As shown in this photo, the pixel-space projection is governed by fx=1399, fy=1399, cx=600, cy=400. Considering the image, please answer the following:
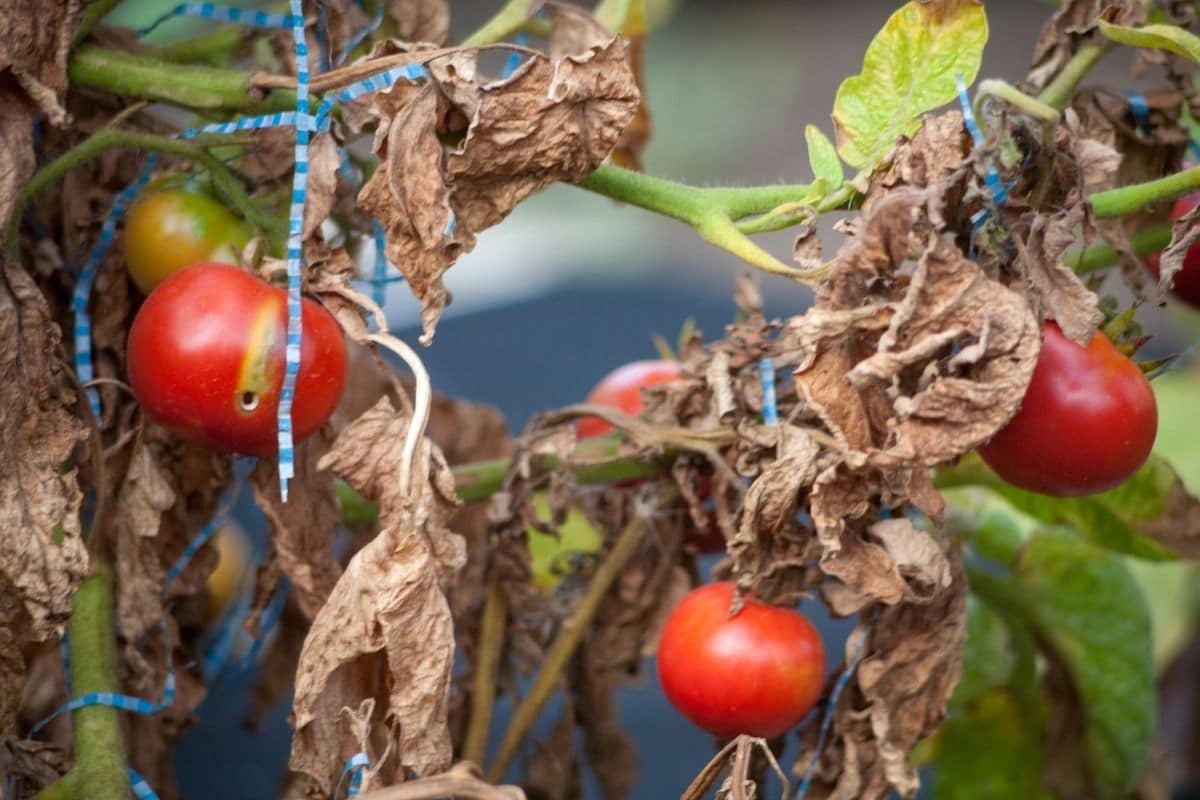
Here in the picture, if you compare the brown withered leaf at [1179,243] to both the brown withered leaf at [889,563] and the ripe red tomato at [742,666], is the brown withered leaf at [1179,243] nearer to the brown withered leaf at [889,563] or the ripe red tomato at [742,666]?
the brown withered leaf at [889,563]

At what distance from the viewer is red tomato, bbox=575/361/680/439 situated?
1.08 meters

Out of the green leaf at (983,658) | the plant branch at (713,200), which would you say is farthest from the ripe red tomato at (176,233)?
the green leaf at (983,658)

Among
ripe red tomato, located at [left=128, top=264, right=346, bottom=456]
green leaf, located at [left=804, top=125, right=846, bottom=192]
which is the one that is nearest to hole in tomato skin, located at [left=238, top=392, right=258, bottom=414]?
ripe red tomato, located at [left=128, top=264, right=346, bottom=456]

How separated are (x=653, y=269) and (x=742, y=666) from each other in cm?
304

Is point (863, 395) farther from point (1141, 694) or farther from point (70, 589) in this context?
point (1141, 694)

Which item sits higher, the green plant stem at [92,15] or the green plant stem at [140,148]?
the green plant stem at [92,15]

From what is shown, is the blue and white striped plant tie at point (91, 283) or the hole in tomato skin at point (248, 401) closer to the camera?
the hole in tomato skin at point (248, 401)

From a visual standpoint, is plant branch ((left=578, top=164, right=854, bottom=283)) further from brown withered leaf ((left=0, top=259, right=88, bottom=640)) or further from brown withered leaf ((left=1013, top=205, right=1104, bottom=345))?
brown withered leaf ((left=0, top=259, right=88, bottom=640))

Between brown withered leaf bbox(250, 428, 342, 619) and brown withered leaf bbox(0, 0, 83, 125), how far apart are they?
23 cm

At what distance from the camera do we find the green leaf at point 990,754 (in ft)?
4.12

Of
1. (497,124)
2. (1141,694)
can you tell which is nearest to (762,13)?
(1141,694)

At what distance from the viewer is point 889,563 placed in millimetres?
771

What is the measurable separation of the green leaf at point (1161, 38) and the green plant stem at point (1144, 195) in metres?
0.06

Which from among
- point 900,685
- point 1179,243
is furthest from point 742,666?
point 1179,243
